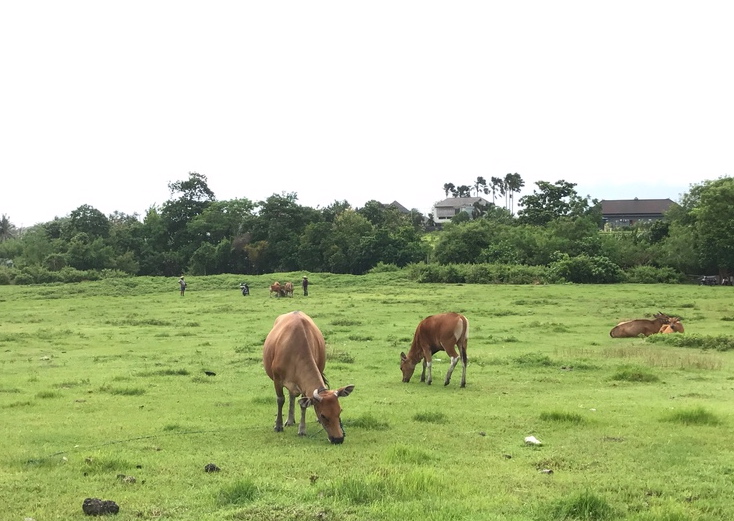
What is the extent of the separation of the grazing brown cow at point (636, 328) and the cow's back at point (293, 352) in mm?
15899

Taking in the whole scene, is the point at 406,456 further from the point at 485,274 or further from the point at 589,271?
the point at 485,274

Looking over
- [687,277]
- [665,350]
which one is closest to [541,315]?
[665,350]

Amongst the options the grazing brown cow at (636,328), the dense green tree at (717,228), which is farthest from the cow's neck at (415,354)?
the dense green tree at (717,228)

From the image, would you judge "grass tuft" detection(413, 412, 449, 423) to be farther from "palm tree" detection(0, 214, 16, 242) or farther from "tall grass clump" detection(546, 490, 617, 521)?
"palm tree" detection(0, 214, 16, 242)

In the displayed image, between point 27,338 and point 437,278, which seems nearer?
point 27,338

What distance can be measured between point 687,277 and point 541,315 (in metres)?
29.7

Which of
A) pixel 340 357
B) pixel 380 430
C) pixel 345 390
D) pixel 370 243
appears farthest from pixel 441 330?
pixel 370 243

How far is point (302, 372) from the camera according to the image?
10.4m

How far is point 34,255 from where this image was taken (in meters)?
74.6

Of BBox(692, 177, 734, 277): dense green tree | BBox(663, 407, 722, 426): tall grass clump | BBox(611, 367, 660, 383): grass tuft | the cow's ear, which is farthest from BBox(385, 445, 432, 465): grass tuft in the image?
BBox(692, 177, 734, 277): dense green tree

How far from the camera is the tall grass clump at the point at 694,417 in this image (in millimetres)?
10586

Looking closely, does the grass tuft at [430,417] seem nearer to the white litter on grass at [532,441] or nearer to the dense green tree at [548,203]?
the white litter on grass at [532,441]

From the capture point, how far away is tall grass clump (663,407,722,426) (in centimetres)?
1059

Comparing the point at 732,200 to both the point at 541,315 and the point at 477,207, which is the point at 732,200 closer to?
the point at 541,315
